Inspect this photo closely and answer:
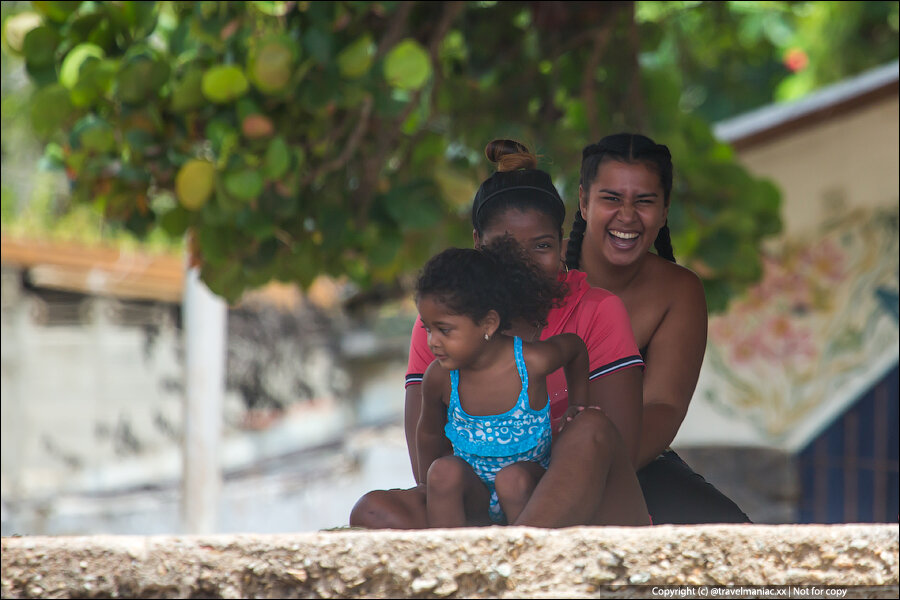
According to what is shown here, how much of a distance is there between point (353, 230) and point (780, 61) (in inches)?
291

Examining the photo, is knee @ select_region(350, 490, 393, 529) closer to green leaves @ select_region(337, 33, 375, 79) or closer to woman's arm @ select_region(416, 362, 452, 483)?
woman's arm @ select_region(416, 362, 452, 483)

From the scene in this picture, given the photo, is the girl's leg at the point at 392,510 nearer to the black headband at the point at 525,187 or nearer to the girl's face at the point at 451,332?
the girl's face at the point at 451,332

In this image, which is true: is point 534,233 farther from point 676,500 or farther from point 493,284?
point 676,500

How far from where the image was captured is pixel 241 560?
1577 millimetres

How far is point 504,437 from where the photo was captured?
1953 mm

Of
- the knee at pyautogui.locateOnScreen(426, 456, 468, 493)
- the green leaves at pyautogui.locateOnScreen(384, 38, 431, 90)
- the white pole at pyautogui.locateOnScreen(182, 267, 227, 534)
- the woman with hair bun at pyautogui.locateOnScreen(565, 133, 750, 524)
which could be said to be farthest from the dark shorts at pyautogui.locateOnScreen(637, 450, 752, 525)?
the white pole at pyautogui.locateOnScreen(182, 267, 227, 534)

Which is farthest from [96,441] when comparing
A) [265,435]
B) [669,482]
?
[669,482]

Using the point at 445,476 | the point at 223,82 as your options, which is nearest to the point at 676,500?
the point at 445,476

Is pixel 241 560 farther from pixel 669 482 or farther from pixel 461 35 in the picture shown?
pixel 461 35

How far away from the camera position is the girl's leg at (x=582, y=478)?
184cm

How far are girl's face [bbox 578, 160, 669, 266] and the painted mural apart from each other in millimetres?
3384

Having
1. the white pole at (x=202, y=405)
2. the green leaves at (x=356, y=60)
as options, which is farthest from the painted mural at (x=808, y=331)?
the green leaves at (x=356, y=60)

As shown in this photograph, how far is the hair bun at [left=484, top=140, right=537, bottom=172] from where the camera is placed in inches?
85.7

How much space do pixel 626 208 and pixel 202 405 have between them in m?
3.98
